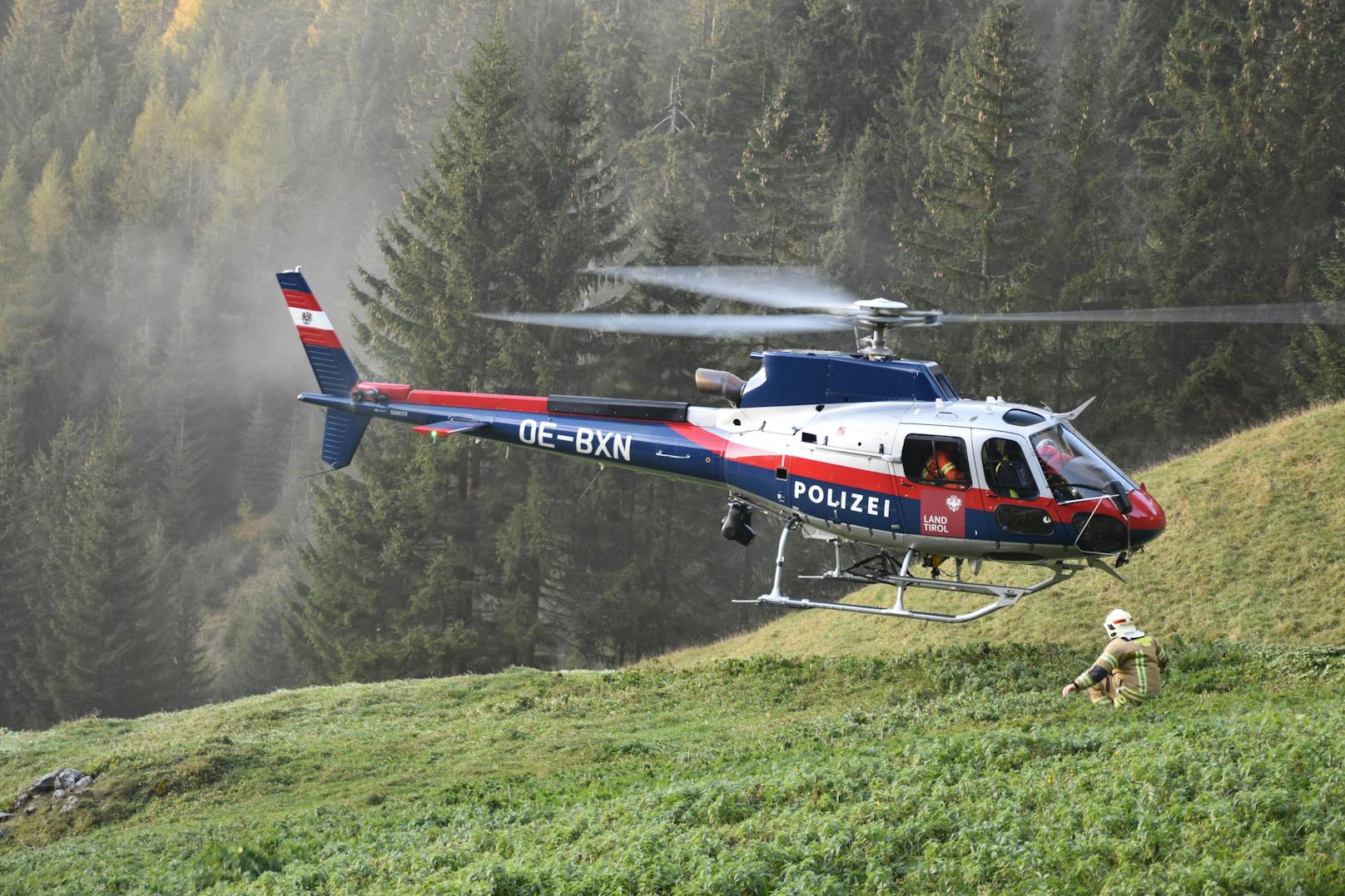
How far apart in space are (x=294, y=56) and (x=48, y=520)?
195 feet

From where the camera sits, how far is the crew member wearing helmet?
43.3 feet

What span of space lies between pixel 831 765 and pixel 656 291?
2786 cm

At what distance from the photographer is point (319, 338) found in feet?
72.0

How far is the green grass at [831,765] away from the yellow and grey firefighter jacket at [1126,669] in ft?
1.00

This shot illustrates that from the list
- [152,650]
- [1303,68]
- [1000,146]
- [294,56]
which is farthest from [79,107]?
[1303,68]

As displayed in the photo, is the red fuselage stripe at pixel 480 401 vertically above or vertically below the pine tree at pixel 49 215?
below

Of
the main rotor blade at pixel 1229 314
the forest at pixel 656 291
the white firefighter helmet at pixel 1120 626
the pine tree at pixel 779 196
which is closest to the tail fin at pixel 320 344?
the main rotor blade at pixel 1229 314

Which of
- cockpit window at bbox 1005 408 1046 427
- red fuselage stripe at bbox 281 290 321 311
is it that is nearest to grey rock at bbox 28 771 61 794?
red fuselage stripe at bbox 281 290 321 311

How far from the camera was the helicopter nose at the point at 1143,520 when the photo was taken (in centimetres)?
1475

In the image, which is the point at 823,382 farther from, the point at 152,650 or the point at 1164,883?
the point at 152,650

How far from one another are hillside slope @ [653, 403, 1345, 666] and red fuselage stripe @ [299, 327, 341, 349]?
9282mm

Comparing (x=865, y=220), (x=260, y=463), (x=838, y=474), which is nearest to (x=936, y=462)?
(x=838, y=474)

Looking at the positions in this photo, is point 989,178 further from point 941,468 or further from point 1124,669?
point 1124,669

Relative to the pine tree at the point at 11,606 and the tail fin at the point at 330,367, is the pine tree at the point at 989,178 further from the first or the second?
the pine tree at the point at 11,606
